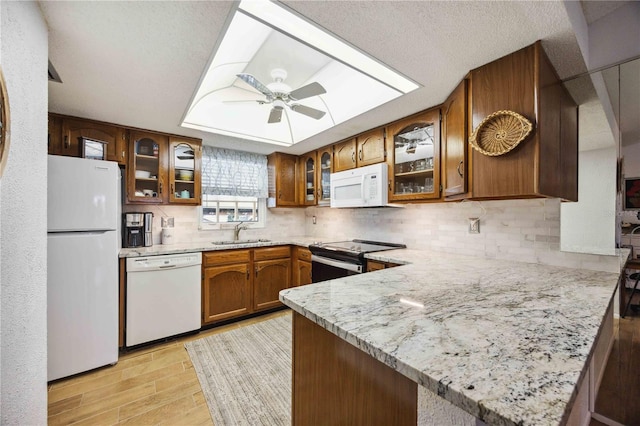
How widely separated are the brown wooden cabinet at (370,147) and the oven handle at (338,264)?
108 cm

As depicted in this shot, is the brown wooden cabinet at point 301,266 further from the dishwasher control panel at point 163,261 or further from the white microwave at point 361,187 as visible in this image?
the dishwasher control panel at point 163,261

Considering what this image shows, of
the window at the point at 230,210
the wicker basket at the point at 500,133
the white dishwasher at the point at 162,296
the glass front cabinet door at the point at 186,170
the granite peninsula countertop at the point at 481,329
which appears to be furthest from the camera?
the window at the point at 230,210

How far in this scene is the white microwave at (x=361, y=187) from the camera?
2.59 metres

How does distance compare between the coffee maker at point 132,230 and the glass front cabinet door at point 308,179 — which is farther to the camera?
the glass front cabinet door at point 308,179

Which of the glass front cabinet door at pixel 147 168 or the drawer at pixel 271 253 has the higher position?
the glass front cabinet door at pixel 147 168

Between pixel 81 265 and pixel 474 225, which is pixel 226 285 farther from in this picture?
pixel 474 225

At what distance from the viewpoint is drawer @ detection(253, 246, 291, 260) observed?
10.3ft

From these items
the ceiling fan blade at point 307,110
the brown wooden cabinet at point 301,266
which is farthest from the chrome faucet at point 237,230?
the ceiling fan blade at point 307,110

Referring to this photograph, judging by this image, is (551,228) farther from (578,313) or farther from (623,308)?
(578,313)

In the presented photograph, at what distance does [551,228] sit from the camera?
1.81 meters

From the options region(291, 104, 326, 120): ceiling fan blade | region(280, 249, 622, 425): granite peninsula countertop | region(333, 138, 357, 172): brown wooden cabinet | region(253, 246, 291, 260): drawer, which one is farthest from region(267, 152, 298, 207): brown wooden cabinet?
region(280, 249, 622, 425): granite peninsula countertop

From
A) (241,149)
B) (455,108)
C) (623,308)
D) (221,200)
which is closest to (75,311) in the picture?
(221,200)

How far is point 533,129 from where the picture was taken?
1373 millimetres

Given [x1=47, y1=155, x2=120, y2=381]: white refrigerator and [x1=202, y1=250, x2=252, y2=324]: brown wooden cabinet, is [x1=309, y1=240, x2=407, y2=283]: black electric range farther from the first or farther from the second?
[x1=47, y1=155, x2=120, y2=381]: white refrigerator
